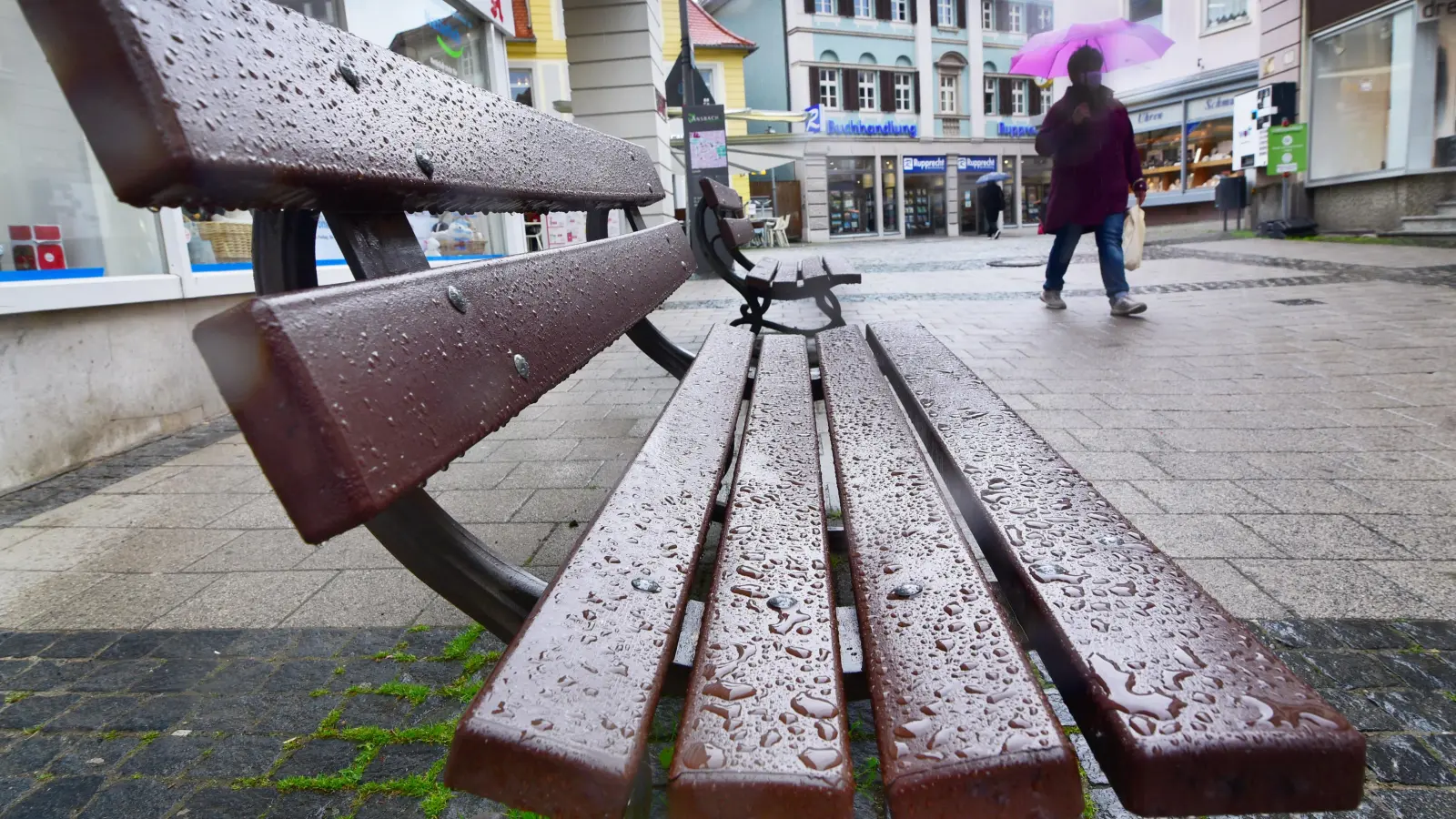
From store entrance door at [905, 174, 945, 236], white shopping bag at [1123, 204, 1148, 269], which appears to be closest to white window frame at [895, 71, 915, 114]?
store entrance door at [905, 174, 945, 236]

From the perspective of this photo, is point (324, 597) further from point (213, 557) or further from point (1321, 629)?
point (1321, 629)

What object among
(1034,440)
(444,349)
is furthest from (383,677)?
(1034,440)

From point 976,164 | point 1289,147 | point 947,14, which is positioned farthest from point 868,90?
point 1289,147

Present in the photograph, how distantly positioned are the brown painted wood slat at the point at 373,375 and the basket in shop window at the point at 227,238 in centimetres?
490

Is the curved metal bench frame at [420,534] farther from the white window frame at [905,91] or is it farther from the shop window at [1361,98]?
the white window frame at [905,91]

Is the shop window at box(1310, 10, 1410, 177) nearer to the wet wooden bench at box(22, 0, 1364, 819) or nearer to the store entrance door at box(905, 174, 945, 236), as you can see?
the wet wooden bench at box(22, 0, 1364, 819)

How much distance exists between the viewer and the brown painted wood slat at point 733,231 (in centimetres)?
496

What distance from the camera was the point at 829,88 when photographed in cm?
3519

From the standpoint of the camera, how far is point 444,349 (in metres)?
1.10

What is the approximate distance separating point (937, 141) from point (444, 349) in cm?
3853

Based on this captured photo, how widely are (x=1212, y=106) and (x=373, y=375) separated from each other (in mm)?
29542

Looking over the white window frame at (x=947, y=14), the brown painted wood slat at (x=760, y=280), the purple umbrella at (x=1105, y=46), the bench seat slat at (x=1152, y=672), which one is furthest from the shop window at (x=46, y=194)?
the white window frame at (x=947, y=14)

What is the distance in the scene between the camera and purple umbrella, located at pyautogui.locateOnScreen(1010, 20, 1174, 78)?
439 inches

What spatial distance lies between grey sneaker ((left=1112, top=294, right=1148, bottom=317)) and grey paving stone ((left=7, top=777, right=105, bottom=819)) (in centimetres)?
658
